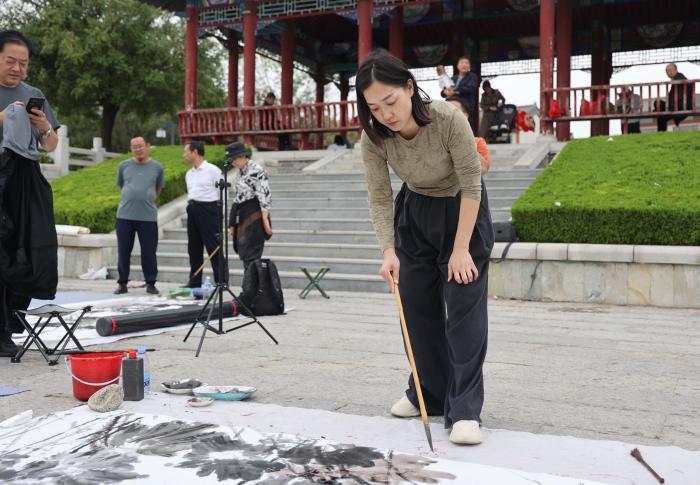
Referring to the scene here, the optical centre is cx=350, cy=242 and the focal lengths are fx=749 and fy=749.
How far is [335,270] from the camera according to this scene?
9695 millimetres

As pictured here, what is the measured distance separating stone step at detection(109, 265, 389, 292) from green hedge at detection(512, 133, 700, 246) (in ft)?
6.20

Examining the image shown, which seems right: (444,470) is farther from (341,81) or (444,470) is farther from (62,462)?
(341,81)

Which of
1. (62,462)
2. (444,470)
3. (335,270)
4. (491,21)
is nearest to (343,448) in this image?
(444,470)

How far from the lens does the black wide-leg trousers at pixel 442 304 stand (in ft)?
10.1

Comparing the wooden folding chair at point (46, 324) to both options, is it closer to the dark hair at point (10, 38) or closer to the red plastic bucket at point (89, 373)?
the red plastic bucket at point (89, 373)

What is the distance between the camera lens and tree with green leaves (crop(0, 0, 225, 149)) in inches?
1035

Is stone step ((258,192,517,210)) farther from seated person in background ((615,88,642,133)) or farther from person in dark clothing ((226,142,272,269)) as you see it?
seated person in background ((615,88,642,133))

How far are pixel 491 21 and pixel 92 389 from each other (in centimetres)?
1940

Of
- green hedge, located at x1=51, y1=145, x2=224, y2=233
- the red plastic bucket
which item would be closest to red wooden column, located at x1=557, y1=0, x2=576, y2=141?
green hedge, located at x1=51, y1=145, x2=224, y2=233

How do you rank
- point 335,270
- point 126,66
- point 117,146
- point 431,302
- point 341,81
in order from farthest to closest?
point 117,146 < point 126,66 < point 341,81 < point 335,270 < point 431,302

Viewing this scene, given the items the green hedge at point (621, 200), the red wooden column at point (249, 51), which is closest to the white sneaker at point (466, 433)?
the green hedge at point (621, 200)

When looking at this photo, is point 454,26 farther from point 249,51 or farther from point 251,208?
point 251,208

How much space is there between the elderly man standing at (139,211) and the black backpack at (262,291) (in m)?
2.07

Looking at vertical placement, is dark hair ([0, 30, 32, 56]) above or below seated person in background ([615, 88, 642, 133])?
below
